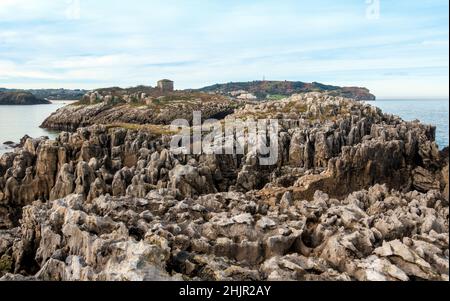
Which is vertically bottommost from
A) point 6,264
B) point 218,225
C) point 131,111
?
point 6,264

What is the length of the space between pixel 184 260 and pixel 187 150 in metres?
34.9

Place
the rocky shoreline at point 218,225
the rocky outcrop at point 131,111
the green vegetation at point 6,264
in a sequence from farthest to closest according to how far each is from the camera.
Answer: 1. the rocky outcrop at point 131,111
2. the green vegetation at point 6,264
3. the rocky shoreline at point 218,225

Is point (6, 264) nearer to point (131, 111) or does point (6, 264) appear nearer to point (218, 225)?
point (218, 225)

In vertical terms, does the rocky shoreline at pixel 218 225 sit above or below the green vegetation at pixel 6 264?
above

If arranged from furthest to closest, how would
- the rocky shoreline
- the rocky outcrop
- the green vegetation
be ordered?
the rocky outcrop, the green vegetation, the rocky shoreline

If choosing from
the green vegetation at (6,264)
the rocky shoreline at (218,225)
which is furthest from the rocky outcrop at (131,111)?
the green vegetation at (6,264)

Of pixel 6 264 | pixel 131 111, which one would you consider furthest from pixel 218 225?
pixel 131 111

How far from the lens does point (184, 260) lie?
1922cm

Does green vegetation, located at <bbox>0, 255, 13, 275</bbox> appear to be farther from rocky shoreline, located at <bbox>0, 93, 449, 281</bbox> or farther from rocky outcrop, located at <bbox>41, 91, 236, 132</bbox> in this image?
rocky outcrop, located at <bbox>41, 91, 236, 132</bbox>

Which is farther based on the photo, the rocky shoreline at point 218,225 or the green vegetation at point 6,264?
the green vegetation at point 6,264

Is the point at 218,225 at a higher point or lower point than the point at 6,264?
higher

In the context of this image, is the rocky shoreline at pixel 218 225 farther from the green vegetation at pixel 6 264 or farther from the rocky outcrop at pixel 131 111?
the rocky outcrop at pixel 131 111

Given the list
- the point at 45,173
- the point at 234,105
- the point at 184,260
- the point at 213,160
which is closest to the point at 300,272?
the point at 184,260

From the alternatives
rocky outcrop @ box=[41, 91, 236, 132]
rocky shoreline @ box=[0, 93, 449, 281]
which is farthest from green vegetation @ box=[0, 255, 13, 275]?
rocky outcrop @ box=[41, 91, 236, 132]
